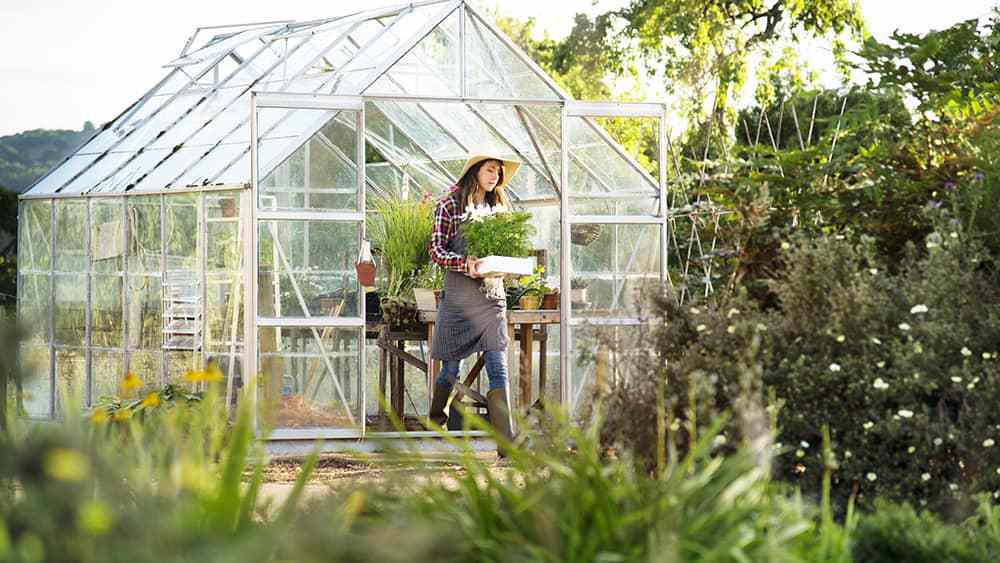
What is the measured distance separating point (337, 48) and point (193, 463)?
27.0ft

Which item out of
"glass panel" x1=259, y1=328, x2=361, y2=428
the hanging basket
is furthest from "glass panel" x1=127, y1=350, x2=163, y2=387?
the hanging basket

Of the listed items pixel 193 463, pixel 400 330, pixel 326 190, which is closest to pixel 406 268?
pixel 400 330

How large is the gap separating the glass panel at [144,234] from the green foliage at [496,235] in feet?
11.8

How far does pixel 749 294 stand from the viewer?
6.64 m

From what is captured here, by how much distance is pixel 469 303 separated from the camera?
8164 mm

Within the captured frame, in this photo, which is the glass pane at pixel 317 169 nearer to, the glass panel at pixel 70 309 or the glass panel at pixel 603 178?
the glass panel at pixel 603 178

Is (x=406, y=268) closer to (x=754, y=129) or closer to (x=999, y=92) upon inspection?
(x=999, y=92)

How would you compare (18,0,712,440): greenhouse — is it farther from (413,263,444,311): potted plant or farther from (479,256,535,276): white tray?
(479,256,535,276): white tray

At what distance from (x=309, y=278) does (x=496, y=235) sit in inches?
63.3

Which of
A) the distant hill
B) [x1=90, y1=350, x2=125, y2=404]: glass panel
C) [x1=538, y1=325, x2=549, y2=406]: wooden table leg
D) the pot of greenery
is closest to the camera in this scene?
[x1=538, y1=325, x2=549, y2=406]: wooden table leg

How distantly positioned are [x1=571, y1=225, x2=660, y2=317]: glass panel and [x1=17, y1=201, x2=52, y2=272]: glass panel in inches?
198

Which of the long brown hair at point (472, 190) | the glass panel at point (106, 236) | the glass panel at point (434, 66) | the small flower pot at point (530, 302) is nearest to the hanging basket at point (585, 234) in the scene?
the small flower pot at point (530, 302)

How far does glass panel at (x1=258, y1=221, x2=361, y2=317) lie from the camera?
349 inches

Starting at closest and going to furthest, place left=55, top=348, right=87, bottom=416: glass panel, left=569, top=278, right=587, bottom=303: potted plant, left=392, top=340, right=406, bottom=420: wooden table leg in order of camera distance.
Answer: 1. left=569, top=278, right=587, bottom=303: potted plant
2. left=392, top=340, right=406, bottom=420: wooden table leg
3. left=55, top=348, right=87, bottom=416: glass panel
